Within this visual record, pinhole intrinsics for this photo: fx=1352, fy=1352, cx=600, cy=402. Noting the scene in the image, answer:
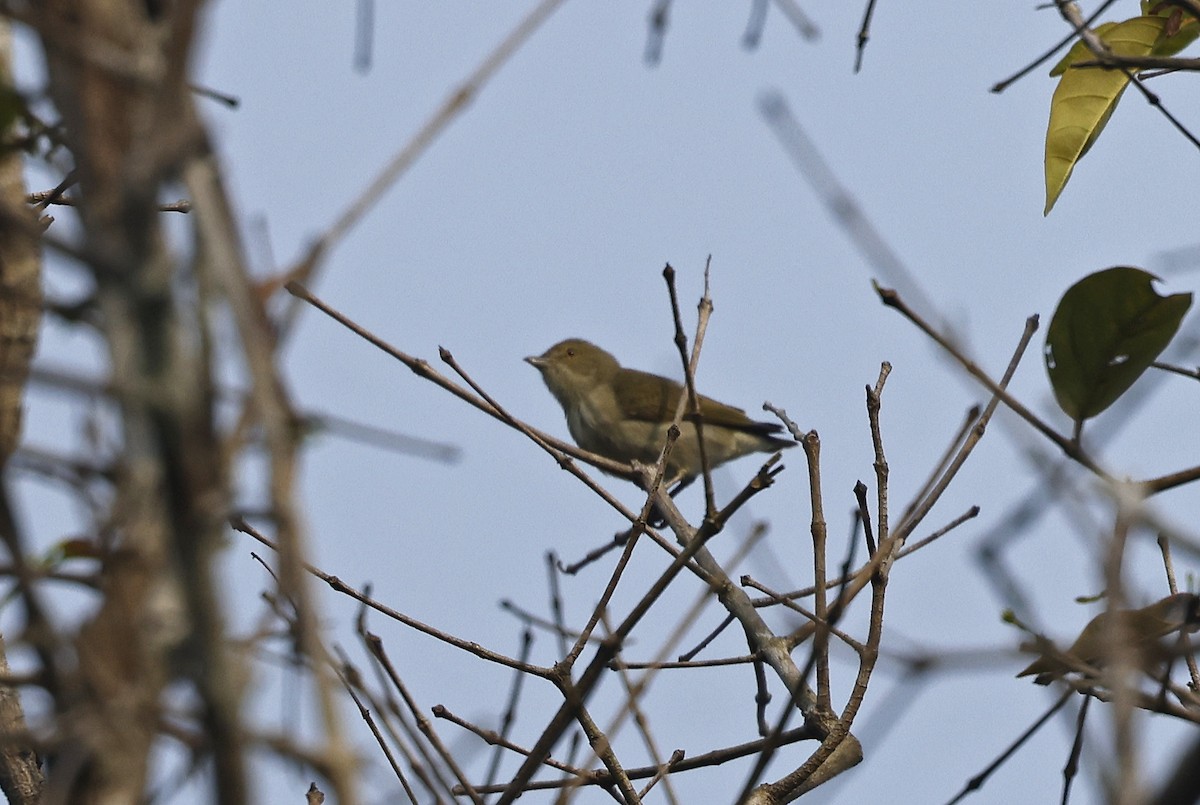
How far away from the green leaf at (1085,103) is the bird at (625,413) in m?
5.46

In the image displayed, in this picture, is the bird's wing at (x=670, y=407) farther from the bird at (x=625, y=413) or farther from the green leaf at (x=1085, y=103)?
the green leaf at (x=1085, y=103)

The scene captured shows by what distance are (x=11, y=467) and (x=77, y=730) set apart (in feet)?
1.31

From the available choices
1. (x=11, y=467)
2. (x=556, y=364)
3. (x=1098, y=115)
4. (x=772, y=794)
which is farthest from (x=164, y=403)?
(x=556, y=364)

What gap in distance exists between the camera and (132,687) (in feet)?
4.25

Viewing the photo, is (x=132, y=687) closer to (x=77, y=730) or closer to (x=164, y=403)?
(x=77, y=730)

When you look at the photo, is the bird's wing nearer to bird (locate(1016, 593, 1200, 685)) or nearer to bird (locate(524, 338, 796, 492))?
bird (locate(524, 338, 796, 492))

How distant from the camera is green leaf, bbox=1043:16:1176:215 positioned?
356 centimetres

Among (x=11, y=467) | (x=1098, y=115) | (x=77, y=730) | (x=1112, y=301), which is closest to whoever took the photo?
(x=77, y=730)

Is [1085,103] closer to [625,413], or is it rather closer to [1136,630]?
[1136,630]

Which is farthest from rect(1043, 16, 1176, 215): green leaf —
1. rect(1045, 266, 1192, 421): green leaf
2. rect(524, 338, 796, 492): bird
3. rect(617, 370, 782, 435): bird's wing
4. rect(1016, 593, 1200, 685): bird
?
rect(617, 370, 782, 435): bird's wing

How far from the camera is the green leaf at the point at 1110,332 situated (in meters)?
2.90

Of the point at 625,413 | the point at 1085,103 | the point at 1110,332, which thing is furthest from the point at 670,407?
the point at 1110,332

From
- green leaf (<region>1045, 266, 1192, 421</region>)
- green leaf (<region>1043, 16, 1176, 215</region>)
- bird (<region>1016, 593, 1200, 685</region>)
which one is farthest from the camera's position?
green leaf (<region>1043, 16, 1176, 215</region>)

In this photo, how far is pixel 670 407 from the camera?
9500 mm
